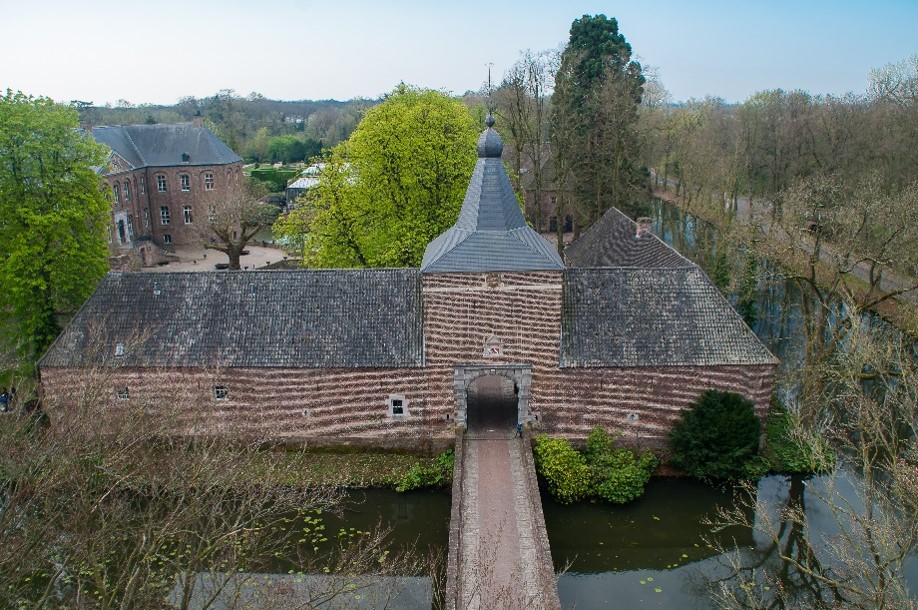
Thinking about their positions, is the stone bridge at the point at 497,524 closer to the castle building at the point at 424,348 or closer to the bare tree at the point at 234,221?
the castle building at the point at 424,348

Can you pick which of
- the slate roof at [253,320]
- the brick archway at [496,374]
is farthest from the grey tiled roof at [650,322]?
the slate roof at [253,320]

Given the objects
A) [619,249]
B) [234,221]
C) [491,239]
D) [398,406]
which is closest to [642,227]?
[619,249]

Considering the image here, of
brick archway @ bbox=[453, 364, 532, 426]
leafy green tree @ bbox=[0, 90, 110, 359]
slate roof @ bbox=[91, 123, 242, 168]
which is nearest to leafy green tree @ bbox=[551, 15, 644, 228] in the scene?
brick archway @ bbox=[453, 364, 532, 426]

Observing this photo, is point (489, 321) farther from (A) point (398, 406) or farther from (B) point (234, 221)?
(B) point (234, 221)

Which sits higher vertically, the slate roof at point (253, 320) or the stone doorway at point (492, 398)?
the slate roof at point (253, 320)

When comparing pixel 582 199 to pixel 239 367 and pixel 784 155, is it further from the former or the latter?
pixel 239 367

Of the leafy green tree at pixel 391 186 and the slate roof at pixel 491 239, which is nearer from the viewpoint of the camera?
the slate roof at pixel 491 239
